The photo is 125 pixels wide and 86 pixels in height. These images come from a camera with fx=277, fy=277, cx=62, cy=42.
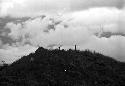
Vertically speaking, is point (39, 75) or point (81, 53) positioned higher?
point (81, 53)

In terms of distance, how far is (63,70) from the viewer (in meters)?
69.2

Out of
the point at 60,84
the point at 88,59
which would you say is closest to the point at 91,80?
the point at 60,84

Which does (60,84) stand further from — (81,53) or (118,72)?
(81,53)

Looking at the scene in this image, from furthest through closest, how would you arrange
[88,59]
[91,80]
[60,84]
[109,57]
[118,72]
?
[109,57] < [88,59] < [118,72] < [91,80] < [60,84]

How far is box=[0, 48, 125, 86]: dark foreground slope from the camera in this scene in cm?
6316

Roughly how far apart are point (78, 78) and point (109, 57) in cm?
2384

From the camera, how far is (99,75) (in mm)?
69438

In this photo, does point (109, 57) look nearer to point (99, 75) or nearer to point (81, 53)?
point (81, 53)

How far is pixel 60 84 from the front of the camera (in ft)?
201

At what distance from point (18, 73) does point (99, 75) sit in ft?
66.3

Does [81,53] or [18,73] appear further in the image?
[81,53]

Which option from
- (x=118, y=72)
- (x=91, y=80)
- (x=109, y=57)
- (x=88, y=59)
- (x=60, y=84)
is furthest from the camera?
(x=109, y=57)

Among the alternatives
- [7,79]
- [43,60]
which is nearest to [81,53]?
[43,60]

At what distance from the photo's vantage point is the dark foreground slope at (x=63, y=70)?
63.2m
